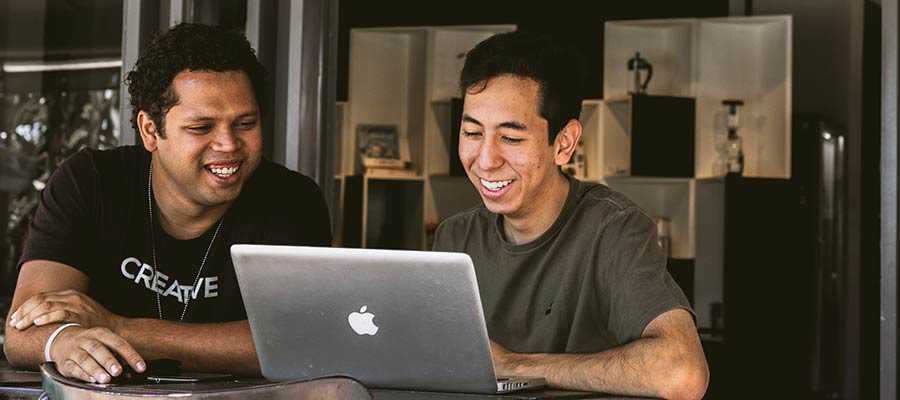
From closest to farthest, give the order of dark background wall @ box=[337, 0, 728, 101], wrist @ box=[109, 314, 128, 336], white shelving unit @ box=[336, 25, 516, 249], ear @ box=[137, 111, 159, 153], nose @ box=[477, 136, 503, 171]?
wrist @ box=[109, 314, 128, 336] < nose @ box=[477, 136, 503, 171] < ear @ box=[137, 111, 159, 153] < white shelving unit @ box=[336, 25, 516, 249] < dark background wall @ box=[337, 0, 728, 101]

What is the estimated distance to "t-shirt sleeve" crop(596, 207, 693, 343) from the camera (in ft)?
7.07

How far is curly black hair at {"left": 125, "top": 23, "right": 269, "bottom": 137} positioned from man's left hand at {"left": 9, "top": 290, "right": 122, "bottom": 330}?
530mm

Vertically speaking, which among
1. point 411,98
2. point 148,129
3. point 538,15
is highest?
point 538,15

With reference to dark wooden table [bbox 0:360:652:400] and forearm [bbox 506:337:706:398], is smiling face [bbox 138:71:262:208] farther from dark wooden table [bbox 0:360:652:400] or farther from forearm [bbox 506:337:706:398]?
forearm [bbox 506:337:706:398]

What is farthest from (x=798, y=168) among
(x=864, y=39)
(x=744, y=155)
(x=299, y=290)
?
(x=299, y=290)

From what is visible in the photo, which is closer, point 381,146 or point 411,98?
point 381,146

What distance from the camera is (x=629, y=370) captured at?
1991 millimetres

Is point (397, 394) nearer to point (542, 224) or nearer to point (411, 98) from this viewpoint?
point (542, 224)

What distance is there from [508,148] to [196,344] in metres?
0.75

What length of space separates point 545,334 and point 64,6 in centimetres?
284

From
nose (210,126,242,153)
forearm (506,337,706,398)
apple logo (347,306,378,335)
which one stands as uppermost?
nose (210,126,242,153)

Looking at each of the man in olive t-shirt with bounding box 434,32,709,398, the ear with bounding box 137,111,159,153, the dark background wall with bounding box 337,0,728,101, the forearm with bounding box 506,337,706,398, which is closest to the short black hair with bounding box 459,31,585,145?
the man in olive t-shirt with bounding box 434,32,709,398

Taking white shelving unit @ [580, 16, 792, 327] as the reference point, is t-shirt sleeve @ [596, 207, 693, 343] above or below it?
below

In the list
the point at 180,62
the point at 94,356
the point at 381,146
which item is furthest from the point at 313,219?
the point at 381,146
